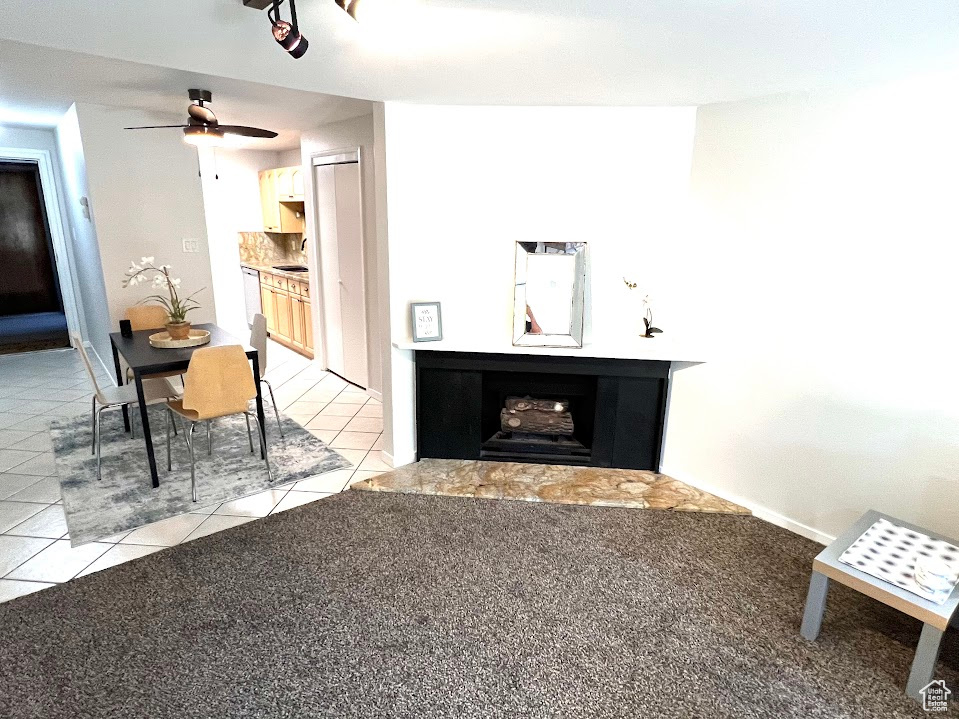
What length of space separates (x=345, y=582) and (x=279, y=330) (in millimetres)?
4767

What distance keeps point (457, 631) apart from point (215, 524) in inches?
58.4

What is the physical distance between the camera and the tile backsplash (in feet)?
23.2

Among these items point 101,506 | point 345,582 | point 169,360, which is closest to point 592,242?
point 345,582

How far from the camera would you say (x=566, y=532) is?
2740 millimetres

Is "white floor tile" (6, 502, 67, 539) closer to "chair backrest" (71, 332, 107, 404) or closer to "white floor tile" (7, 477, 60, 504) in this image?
"white floor tile" (7, 477, 60, 504)

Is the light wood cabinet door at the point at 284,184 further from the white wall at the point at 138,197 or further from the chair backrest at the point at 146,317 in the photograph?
the chair backrest at the point at 146,317

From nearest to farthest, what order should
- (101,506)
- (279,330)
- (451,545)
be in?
(451,545)
(101,506)
(279,330)

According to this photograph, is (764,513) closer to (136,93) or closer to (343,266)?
(343,266)

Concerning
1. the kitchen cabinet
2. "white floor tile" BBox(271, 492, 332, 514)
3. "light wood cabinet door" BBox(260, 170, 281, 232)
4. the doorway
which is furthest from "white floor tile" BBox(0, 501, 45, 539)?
the doorway

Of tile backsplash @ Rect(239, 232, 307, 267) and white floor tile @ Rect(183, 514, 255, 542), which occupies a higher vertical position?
tile backsplash @ Rect(239, 232, 307, 267)

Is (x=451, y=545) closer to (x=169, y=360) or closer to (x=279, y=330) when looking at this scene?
(x=169, y=360)

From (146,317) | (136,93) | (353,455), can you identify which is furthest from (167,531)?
(136,93)

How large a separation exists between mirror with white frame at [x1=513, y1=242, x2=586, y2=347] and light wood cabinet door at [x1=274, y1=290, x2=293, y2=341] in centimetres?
380

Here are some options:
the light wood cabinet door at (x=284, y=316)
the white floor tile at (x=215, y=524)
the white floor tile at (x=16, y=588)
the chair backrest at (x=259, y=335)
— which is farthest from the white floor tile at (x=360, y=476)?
the light wood cabinet door at (x=284, y=316)
